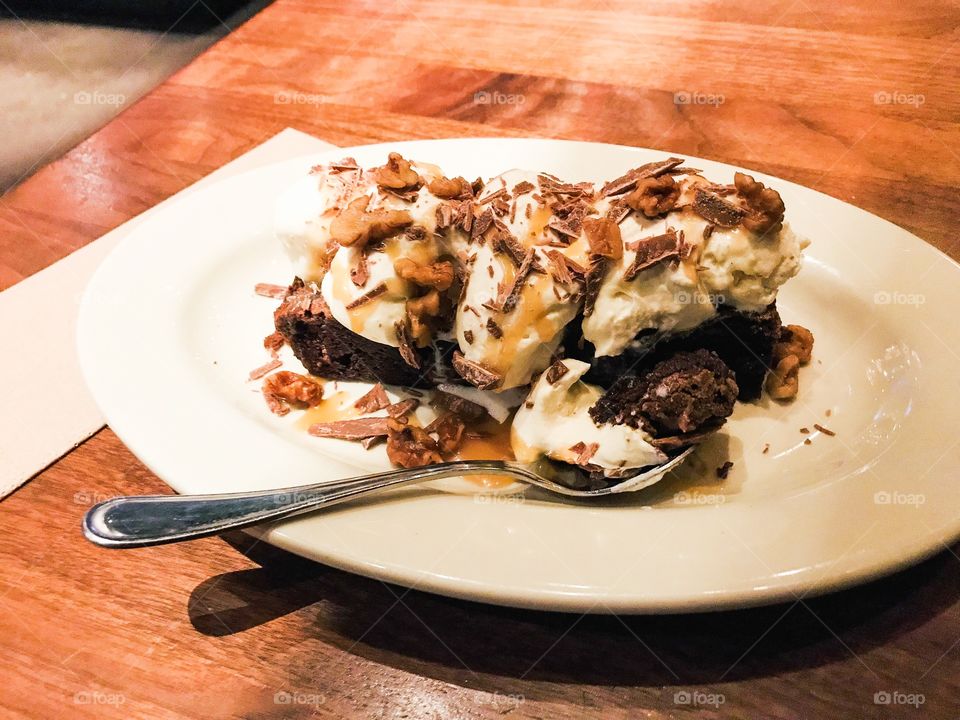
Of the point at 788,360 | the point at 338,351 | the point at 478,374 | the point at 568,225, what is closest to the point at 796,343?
the point at 788,360

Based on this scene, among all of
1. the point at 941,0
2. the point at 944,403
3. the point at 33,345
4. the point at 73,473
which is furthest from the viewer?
the point at 941,0

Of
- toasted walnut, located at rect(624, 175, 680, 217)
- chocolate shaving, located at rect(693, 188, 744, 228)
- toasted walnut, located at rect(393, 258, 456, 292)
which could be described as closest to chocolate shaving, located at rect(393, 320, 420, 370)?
toasted walnut, located at rect(393, 258, 456, 292)

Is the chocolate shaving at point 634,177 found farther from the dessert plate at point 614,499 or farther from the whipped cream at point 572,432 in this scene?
the dessert plate at point 614,499

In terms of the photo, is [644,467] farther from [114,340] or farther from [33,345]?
[33,345]

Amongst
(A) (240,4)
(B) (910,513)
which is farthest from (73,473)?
(A) (240,4)

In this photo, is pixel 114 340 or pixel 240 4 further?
pixel 240 4

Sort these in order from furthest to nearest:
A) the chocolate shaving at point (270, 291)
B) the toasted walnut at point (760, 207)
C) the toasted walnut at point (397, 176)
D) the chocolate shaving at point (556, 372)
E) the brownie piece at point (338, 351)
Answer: the chocolate shaving at point (270, 291)
the brownie piece at point (338, 351)
the toasted walnut at point (397, 176)
the chocolate shaving at point (556, 372)
the toasted walnut at point (760, 207)

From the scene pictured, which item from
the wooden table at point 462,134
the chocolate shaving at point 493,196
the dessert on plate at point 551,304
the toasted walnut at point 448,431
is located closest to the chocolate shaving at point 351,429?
the dessert on plate at point 551,304
